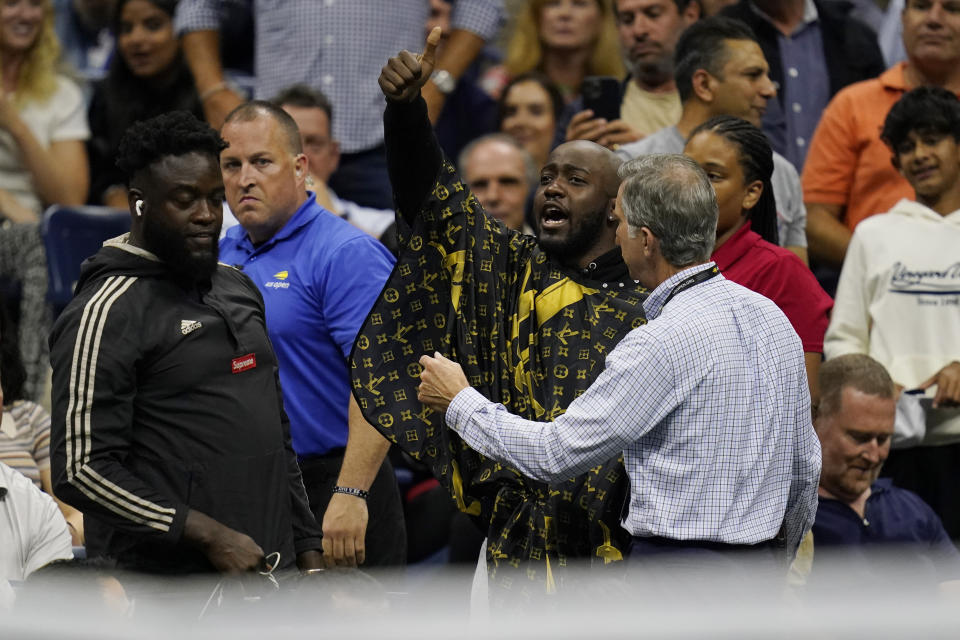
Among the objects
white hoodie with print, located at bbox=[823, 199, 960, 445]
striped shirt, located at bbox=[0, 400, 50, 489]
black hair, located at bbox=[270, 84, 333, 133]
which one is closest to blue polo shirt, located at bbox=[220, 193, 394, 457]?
striped shirt, located at bbox=[0, 400, 50, 489]

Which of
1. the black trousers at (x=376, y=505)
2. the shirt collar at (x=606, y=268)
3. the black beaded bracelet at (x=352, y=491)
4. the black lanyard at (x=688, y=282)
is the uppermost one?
the black lanyard at (x=688, y=282)

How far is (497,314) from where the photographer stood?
13.3 ft

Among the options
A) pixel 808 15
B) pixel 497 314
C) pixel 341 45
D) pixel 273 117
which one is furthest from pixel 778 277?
pixel 341 45

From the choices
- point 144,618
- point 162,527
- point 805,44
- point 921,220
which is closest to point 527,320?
point 162,527

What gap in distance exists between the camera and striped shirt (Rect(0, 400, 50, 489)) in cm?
482

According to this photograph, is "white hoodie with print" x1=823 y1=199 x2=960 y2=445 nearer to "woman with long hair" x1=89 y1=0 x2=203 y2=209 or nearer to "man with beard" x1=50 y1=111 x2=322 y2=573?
"man with beard" x1=50 y1=111 x2=322 y2=573

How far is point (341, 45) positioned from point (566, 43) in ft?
3.83

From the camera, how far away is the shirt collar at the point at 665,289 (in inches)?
139

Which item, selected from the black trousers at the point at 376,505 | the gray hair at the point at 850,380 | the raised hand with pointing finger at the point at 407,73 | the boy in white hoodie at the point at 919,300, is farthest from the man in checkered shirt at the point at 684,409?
the boy in white hoodie at the point at 919,300

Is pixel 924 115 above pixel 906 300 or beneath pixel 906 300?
above

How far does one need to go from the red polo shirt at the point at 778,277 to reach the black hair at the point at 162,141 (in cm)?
165

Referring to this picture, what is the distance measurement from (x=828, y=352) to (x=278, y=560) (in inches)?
98.3

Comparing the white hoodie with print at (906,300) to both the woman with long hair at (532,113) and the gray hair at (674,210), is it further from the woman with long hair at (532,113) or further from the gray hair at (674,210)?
the woman with long hair at (532,113)

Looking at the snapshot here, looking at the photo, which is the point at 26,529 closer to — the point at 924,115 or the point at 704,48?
the point at 704,48
